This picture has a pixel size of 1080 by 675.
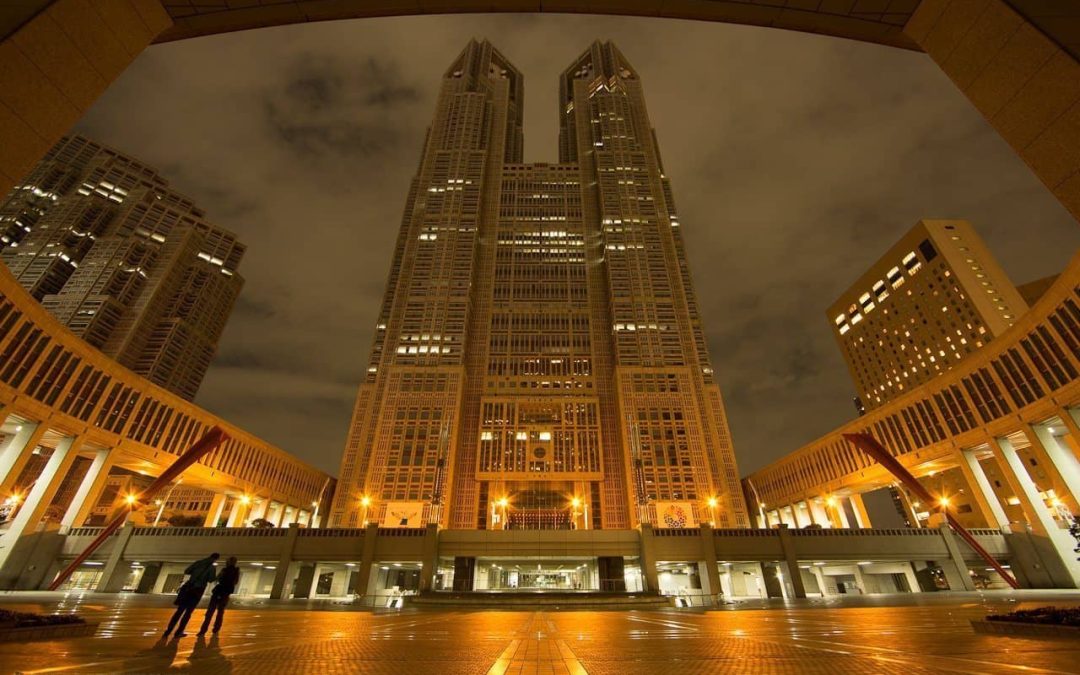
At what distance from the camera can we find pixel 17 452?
126 ft

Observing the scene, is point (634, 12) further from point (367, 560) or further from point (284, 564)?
point (284, 564)

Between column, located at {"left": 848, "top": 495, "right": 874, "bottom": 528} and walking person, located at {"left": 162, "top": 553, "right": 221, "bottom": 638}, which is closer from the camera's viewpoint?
walking person, located at {"left": 162, "top": 553, "right": 221, "bottom": 638}

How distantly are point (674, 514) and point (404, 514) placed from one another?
38.3 metres

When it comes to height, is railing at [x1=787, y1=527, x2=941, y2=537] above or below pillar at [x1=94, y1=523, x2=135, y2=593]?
above

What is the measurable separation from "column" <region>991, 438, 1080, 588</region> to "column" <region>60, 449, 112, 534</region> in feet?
278

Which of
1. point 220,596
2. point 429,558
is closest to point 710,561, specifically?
point 429,558

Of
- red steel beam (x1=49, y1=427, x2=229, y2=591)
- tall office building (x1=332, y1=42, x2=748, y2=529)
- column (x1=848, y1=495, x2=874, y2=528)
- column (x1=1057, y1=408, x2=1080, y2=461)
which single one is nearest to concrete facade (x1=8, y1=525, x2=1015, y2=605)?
red steel beam (x1=49, y1=427, x2=229, y2=591)

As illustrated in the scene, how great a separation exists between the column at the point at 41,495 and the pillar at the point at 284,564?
1965 cm

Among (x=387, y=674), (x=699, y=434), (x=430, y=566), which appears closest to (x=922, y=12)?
(x=387, y=674)

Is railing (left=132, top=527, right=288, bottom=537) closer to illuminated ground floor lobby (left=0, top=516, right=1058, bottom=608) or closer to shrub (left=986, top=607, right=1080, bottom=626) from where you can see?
illuminated ground floor lobby (left=0, top=516, right=1058, bottom=608)

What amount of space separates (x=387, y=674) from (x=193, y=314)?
131772 millimetres

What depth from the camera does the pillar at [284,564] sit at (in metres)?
38.1

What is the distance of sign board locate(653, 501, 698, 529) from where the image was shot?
62406 millimetres

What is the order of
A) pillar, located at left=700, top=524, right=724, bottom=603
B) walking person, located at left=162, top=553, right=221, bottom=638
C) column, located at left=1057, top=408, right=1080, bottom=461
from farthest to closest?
pillar, located at left=700, top=524, right=724, bottom=603
column, located at left=1057, top=408, right=1080, bottom=461
walking person, located at left=162, top=553, right=221, bottom=638
